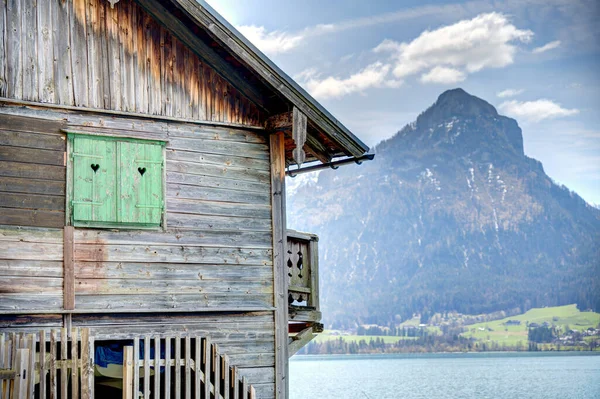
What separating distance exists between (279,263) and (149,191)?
258 centimetres

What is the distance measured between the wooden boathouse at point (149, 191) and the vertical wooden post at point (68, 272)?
17 millimetres

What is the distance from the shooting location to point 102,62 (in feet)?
44.7

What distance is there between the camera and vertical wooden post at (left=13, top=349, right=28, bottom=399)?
1069 cm

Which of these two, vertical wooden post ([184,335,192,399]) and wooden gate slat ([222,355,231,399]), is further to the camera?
wooden gate slat ([222,355,231,399])

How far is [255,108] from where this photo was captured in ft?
49.4

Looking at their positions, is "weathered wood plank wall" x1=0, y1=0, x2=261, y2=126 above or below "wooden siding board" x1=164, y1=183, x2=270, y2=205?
above

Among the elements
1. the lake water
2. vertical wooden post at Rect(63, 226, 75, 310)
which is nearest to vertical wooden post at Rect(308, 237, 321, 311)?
vertical wooden post at Rect(63, 226, 75, 310)

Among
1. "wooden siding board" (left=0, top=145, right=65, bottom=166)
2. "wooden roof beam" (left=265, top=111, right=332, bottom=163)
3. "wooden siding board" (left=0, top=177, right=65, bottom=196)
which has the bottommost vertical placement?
"wooden siding board" (left=0, top=177, right=65, bottom=196)

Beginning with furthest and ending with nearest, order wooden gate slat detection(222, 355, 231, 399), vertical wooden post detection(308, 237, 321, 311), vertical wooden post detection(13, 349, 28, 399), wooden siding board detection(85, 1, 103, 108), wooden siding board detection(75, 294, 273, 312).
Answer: vertical wooden post detection(308, 237, 321, 311)
wooden gate slat detection(222, 355, 231, 399)
wooden siding board detection(85, 1, 103, 108)
wooden siding board detection(75, 294, 273, 312)
vertical wooden post detection(13, 349, 28, 399)

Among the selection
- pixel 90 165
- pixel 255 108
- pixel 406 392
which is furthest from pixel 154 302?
pixel 406 392

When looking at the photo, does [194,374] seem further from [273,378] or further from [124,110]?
[124,110]

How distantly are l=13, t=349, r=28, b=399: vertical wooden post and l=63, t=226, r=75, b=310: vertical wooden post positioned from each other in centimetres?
225

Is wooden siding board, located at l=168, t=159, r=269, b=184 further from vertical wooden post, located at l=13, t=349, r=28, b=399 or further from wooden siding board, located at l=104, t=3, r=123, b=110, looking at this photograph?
vertical wooden post, located at l=13, t=349, r=28, b=399

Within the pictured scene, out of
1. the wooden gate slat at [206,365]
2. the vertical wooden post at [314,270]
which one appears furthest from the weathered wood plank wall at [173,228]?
the vertical wooden post at [314,270]
